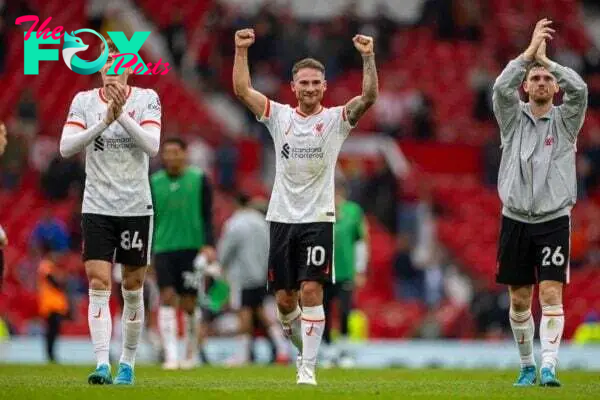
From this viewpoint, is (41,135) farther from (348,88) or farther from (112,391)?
(112,391)

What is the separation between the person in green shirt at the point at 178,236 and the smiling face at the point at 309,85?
521cm

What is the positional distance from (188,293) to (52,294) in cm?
393

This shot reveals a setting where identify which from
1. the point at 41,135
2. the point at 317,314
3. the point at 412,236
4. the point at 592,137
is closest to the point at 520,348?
the point at 317,314

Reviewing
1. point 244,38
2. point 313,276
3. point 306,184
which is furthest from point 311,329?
point 244,38

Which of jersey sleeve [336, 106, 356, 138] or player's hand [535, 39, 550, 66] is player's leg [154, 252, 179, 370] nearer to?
jersey sleeve [336, 106, 356, 138]

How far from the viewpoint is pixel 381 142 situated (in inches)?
1282

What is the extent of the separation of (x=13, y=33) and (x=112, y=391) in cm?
2210

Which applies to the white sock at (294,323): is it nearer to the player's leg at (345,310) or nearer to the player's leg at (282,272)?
the player's leg at (282,272)

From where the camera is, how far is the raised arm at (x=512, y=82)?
42.8 feet

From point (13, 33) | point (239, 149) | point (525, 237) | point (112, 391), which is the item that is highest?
point (13, 33)

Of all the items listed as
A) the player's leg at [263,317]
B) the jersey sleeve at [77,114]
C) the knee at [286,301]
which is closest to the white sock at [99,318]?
the jersey sleeve at [77,114]

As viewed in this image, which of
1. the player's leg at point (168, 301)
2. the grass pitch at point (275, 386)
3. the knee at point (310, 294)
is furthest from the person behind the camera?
the player's leg at point (168, 301)

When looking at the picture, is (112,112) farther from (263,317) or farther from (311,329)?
(263,317)

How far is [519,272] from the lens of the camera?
13.5 meters
